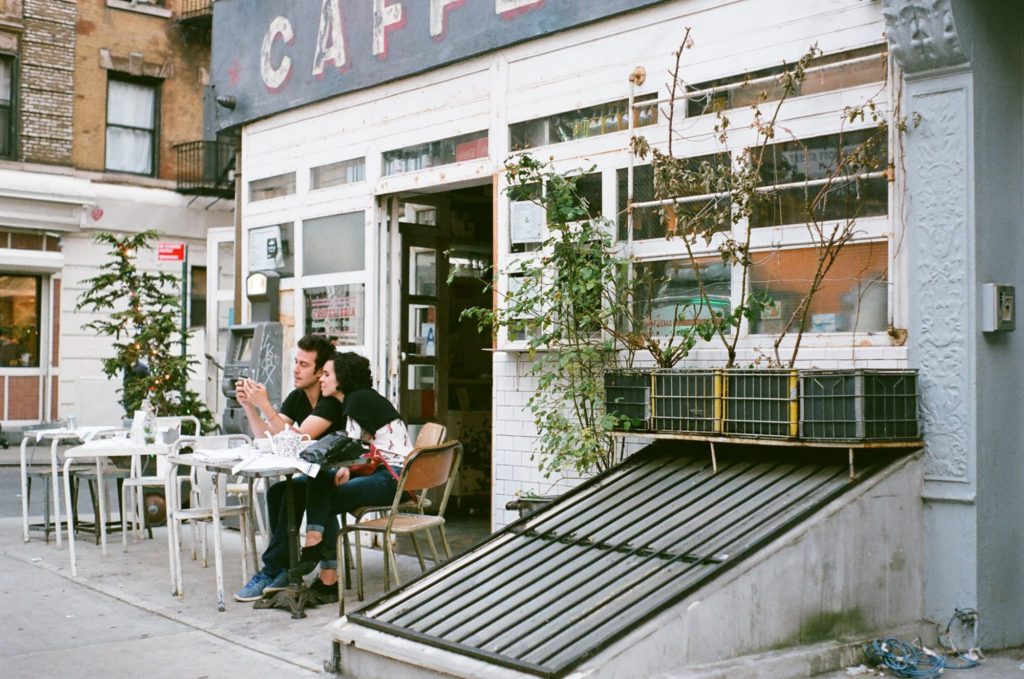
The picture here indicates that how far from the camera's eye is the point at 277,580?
7121mm

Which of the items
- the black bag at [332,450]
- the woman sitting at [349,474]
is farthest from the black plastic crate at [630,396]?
the black bag at [332,450]

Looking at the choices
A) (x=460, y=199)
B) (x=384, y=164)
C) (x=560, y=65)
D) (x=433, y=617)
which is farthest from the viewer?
(x=460, y=199)

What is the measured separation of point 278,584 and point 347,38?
5.15 meters

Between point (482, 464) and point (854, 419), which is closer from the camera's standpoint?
point (854, 419)

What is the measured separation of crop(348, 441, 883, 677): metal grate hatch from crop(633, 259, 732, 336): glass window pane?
3.35ft

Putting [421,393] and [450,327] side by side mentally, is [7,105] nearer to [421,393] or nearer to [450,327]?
[450,327]

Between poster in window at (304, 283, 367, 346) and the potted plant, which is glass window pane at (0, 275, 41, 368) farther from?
the potted plant

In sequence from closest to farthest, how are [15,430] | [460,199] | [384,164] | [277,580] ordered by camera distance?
[277,580] < [384,164] < [460,199] < [15,430]

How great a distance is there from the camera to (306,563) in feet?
22.8

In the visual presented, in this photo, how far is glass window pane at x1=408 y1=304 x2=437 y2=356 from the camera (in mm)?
10195

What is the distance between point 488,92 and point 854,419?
4.40 m

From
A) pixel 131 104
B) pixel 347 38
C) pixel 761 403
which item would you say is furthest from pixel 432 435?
pixel 131 104

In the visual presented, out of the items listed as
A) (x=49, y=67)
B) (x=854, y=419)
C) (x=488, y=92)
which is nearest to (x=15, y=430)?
(x=49, y=67)

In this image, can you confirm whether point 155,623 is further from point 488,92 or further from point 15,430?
point 15,430
